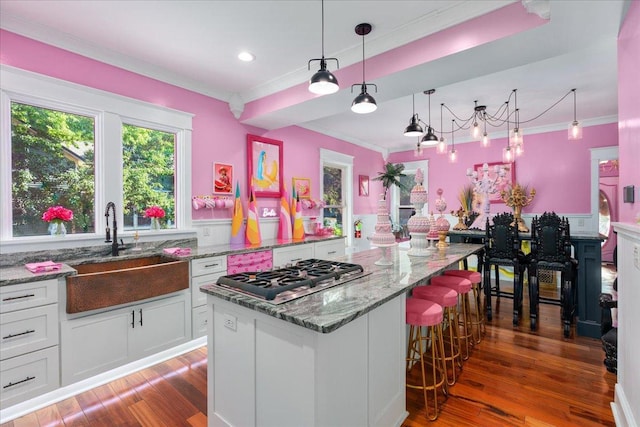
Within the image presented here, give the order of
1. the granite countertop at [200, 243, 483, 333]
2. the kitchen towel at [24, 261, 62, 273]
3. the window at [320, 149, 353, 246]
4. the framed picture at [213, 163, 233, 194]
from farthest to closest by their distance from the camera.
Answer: the window at [320, 149, 353, 246]
the framed picture at [213, 163, 233, 194]
the kitchen towel at [24, 261, 62, 273]
the granite countertop at [200, 243, 483, 333]

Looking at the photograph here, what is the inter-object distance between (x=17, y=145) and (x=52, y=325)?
4.84ft

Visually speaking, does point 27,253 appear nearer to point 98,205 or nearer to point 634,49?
point 98,205

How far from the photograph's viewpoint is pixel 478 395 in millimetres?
2125

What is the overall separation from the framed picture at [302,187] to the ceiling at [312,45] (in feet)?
3.47

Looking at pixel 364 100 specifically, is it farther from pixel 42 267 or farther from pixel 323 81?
pixel 42 267

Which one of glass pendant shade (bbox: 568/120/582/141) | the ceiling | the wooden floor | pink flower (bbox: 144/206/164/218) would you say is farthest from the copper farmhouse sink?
glass pendant shade (bbox: 568/120/582/141)

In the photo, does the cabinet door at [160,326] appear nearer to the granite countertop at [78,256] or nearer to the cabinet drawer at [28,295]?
the granite countertop at [78,256]

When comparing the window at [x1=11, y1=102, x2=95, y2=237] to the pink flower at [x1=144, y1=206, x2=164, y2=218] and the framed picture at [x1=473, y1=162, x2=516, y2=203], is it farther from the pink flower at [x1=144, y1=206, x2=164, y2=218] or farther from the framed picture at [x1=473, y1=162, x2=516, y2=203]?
the framed picture at [x1=473, y1=162, x2=516, y2=203]

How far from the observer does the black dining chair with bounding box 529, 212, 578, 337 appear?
321 centimetres

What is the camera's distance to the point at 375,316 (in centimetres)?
156

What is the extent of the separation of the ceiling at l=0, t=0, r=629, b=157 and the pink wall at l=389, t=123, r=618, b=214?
4.38 feet

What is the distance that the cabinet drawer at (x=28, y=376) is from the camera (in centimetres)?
194

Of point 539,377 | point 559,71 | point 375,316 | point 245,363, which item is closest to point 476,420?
point 539,377

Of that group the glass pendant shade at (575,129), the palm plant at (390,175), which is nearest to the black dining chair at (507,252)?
the glass pendant shade at (575,129)
